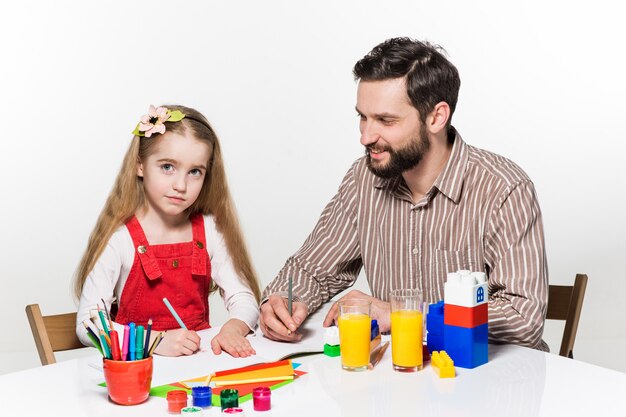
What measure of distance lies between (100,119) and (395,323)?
333 cm

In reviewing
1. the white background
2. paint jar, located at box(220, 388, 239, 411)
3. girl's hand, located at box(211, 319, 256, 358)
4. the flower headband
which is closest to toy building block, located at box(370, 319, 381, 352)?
girl's hand, located at box(211, 319, 256, 358)

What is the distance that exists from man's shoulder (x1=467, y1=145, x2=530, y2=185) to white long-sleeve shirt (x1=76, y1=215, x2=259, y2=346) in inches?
27.0

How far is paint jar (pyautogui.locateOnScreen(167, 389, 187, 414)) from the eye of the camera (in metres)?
1.45

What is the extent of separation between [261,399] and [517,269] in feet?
2.83

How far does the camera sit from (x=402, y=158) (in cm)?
226

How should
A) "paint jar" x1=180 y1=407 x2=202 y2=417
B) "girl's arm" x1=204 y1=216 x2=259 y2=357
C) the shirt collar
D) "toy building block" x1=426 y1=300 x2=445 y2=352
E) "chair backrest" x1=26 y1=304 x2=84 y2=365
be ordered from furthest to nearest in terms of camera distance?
the shirt collar
"chair backrest" x1=26 y1=304 x2=84 y2=365
"girl's arm" x1=204 y1=216 x2=259 y2=357
"toy building block" x1=426 y1=300 x2=445 y2=352
"paint jar" x1=180 y1=407 x2=202 y2=417

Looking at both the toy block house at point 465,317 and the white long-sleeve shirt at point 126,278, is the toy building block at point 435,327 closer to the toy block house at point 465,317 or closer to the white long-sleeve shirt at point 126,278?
the toy block house at point 465,317

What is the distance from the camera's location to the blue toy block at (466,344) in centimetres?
168

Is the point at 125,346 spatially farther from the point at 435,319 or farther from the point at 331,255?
the point at 331,255

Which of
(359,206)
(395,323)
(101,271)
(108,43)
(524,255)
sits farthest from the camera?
(108,43)

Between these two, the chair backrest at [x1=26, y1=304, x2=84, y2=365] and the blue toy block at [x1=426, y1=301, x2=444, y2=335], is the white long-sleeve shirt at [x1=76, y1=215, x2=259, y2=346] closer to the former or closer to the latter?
the chair backrest at [x1=26, y1=304, x2=84, y2=365]

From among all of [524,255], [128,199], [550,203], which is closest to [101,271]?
[128,199]

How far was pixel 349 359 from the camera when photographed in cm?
167

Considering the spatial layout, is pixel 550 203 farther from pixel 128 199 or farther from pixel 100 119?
pixel 128 199
